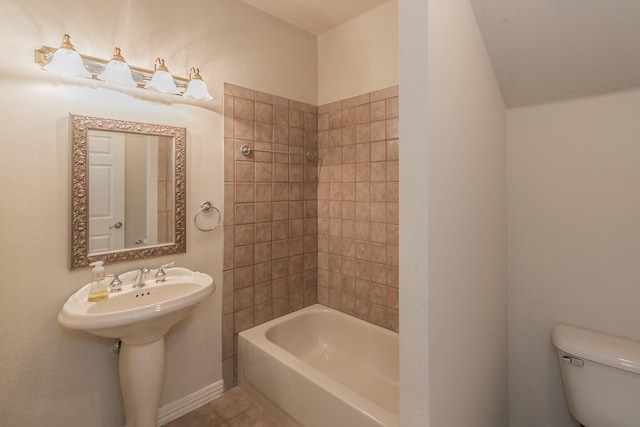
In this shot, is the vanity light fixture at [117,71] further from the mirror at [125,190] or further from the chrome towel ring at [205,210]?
the chrome towel ring at [205,210]

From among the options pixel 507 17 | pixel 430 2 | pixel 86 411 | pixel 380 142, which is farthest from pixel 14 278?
pixel 507 17

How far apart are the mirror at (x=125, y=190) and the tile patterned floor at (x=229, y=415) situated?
1013mm

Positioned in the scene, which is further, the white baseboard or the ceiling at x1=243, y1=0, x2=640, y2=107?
the white baseboard

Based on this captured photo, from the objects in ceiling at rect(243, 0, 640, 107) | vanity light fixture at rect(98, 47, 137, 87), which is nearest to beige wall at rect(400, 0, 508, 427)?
ceiling at rect(243, 0, 640, 107)

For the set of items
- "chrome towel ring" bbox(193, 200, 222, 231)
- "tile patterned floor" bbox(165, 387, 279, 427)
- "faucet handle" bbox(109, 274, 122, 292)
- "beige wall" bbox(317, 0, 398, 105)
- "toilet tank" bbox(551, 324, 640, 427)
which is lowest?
"tile patterned floor" bbox(165, 387, 279, 427)

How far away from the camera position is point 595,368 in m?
1.23

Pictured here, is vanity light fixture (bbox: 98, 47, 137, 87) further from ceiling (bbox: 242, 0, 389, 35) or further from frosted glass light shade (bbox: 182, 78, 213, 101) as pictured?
ceiling (bbox: 242, 0, 389, 35)

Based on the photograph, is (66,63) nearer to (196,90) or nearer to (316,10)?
(196,90)

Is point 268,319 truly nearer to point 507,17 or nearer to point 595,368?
point 595,368

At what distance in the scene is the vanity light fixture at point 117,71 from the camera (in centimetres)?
143

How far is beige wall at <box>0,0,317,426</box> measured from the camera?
1306 millimetres

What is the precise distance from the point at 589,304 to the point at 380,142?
143 cm

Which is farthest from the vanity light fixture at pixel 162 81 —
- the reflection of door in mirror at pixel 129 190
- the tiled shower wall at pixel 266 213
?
the tiled shower wall at pixel 266 213

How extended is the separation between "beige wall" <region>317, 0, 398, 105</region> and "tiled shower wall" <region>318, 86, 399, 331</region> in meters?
0.09
